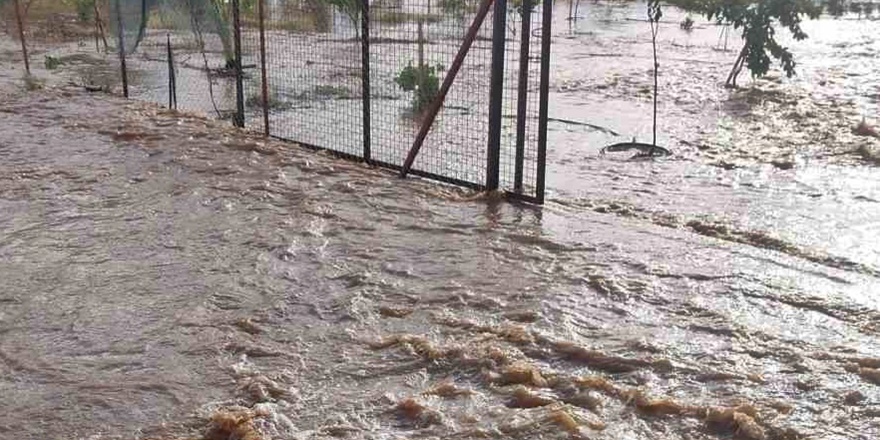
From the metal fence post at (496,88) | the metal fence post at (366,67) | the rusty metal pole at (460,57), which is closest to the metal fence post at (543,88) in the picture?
the metal fence post at (496,88)

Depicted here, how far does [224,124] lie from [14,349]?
20.3 feet

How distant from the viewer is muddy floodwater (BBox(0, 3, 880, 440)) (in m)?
4.09

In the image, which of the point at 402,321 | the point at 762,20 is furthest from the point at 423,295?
the point at 762,20

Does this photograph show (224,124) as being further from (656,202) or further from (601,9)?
(601,9)

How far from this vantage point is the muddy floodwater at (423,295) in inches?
161

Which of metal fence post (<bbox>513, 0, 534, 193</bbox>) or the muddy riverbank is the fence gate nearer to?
metal fence post (<bbox>513, 0, 534, 193</bbox>)

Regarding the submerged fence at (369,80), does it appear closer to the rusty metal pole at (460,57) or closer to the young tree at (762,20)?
the rusty metal pole at (460,57)

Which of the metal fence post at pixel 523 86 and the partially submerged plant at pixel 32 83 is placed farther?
the partially submerged plant at pixel 32 83

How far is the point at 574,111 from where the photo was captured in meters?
12.8

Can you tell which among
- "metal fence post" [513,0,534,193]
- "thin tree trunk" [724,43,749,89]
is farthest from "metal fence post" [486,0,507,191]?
"thin tree trunk" [724,43,749,89]

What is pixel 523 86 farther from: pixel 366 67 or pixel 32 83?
pixel 32 83

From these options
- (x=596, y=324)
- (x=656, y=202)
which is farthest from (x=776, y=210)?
(x=596, y=324)

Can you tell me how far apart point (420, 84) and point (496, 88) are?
516 centimetres

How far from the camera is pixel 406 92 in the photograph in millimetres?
13945
